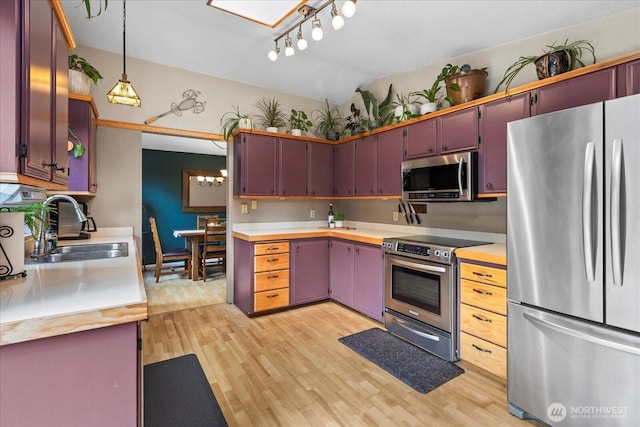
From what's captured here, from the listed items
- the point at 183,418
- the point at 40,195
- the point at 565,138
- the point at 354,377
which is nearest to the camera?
the point at 40,195

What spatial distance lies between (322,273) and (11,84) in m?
3.25

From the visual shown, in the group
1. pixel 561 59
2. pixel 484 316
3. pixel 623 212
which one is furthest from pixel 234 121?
pixel 623 212

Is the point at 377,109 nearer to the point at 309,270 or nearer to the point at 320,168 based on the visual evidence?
the point at 320,168

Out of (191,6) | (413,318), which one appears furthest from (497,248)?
(191,6)

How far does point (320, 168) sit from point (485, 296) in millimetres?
2575

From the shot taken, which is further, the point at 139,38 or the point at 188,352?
the point at 139,38

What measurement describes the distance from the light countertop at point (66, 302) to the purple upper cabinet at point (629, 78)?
279 centimetres

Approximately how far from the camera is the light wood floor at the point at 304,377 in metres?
1.89

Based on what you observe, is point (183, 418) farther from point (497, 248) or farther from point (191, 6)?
point (191, 6)

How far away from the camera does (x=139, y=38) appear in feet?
10.2

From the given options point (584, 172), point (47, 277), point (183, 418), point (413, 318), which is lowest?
point (183, 418)

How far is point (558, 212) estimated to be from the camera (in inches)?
65.6

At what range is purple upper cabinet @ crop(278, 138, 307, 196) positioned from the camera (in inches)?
153
